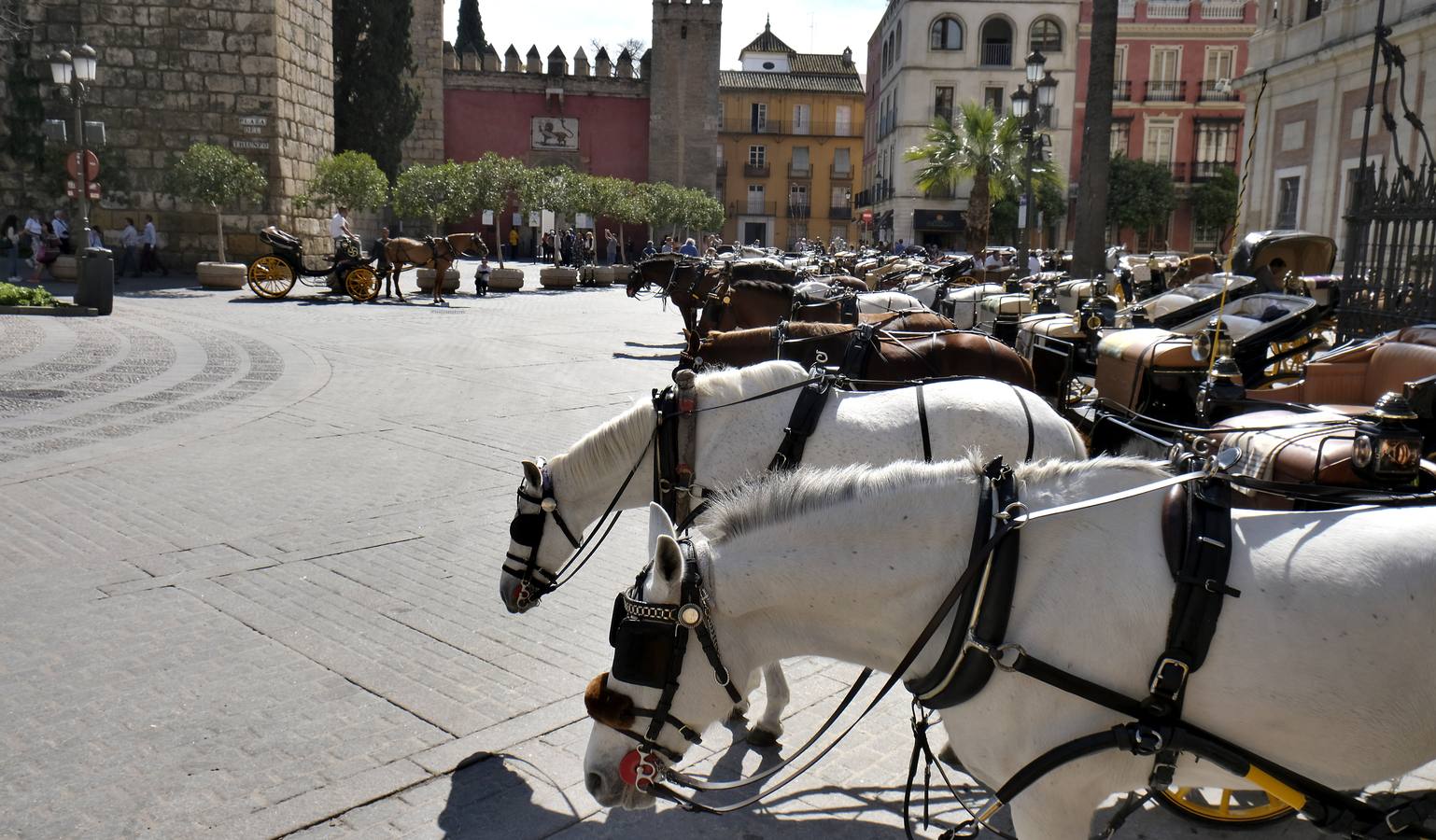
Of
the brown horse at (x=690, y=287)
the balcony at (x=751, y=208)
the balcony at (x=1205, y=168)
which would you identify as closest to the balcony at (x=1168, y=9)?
the balcony at (x=1205, y=168)

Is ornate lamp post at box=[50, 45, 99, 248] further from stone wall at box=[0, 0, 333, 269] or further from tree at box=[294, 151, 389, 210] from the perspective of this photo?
tree at box=[294, 151, 389, 210]

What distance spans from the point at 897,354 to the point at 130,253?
82.7 ft

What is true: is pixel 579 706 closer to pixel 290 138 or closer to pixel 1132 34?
pixel 290 138

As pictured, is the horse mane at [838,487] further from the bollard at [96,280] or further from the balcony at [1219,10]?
the balcony at [1219,10]

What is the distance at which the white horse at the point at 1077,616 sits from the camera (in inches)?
92.4

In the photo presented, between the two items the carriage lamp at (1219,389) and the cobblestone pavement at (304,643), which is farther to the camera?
the carriage lamp at (1219,389)

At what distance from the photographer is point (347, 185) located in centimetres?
2736

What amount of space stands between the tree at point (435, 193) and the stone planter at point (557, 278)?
2.76m

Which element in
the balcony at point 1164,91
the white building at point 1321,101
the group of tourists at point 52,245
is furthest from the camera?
the balcony at point 1164,91

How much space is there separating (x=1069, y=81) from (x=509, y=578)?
5432 centimetres

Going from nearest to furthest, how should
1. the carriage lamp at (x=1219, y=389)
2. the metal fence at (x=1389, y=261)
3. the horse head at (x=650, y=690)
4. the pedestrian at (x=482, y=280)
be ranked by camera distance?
the horse head at (x=650, y=690) → the carriage lamp at (x=1219, y=389) → the metal fence at (x=1389, y=261) → the pedestrian at (x=482, y=280)

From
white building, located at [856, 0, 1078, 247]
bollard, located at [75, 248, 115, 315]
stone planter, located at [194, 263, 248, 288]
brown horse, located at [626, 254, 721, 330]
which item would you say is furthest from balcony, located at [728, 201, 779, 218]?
bollard, located at [75, 248, 115, 315]

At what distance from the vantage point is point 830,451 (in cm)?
444

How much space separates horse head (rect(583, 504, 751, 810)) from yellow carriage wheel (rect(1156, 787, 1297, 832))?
187cm
